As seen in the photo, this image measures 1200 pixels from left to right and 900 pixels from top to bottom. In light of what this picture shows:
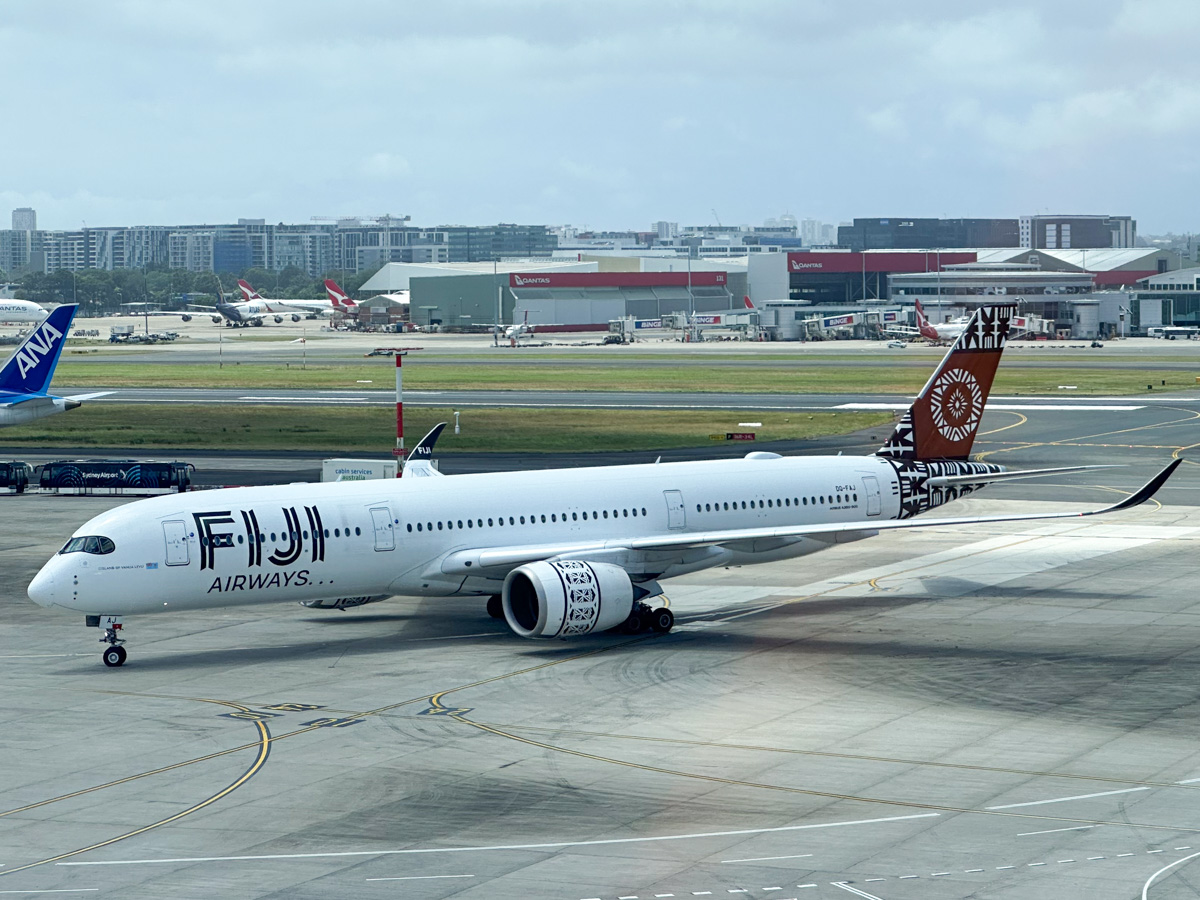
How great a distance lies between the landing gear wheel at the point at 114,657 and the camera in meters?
38.2

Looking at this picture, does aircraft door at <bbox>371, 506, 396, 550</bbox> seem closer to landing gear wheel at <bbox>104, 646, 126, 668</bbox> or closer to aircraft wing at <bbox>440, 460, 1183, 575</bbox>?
aircraft wing at <bbox>440, 460, 1183, 575</bbox>

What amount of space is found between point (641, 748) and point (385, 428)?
71390 millimetres

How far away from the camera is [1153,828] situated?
24.5m

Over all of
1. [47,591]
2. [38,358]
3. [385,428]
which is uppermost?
[38,358]

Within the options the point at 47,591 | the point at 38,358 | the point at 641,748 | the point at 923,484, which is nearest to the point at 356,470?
the point at 923,484

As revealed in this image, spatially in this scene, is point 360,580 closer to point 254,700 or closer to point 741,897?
point 254,700

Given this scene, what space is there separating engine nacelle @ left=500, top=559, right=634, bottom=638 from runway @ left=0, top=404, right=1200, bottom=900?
78cm

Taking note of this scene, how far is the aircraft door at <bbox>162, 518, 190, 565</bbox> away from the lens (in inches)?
1477

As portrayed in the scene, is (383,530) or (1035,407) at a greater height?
(1035,407)

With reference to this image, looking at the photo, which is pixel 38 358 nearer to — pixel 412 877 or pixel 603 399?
pixel 603 399

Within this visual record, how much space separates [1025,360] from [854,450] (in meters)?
95.5

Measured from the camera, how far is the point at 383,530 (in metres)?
40.1

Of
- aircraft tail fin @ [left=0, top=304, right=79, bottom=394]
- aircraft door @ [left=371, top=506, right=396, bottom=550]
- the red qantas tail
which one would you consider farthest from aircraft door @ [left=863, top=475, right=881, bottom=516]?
aircraft tail fin @ [left=0, top=304, right=79, bottom=394]

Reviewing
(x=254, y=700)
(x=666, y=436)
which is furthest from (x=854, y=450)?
(x=254, y=700)
